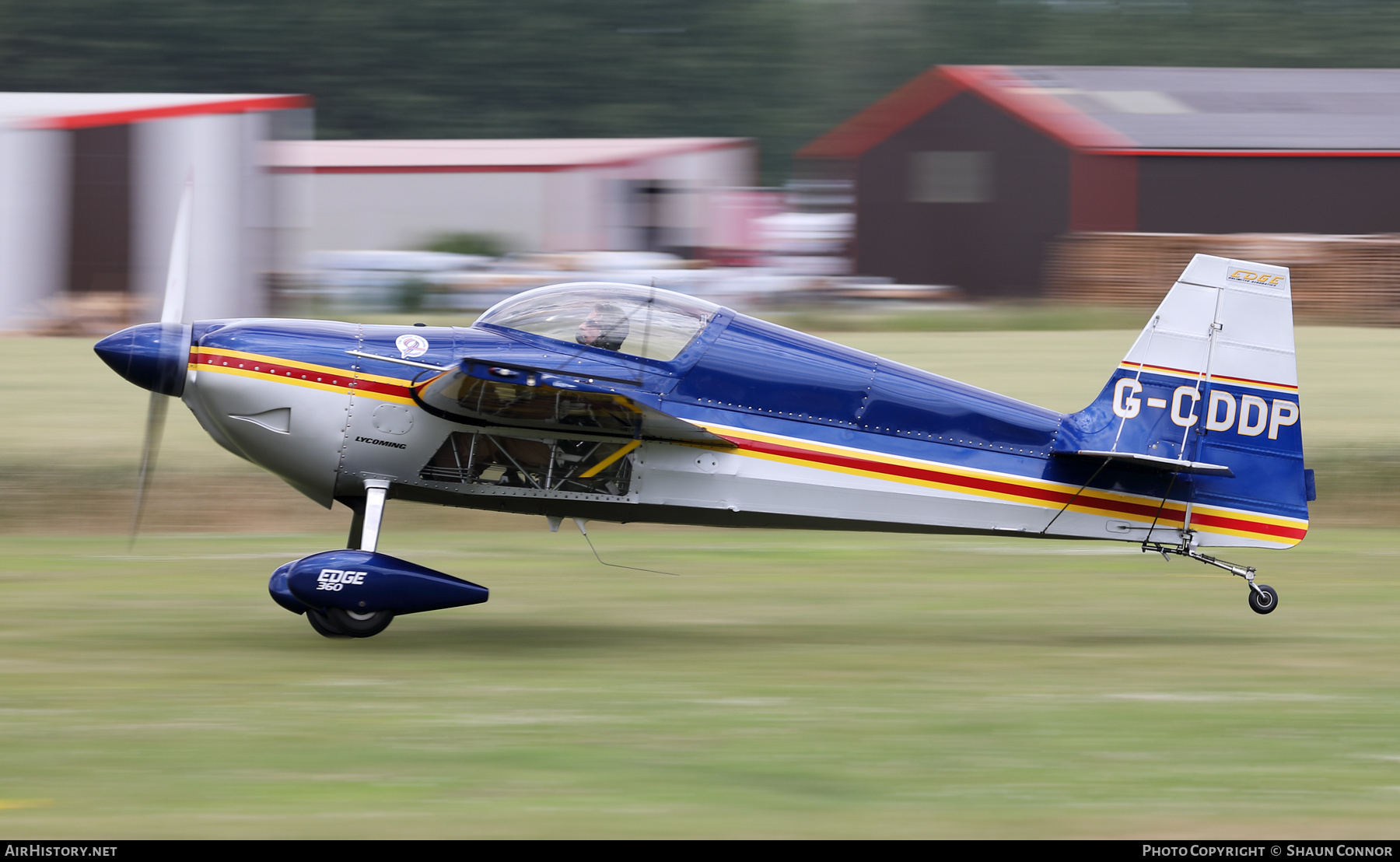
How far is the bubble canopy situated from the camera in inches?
378

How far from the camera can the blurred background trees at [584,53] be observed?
5428 centimetres

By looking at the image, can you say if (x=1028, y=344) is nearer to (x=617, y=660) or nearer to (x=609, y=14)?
(x=617, y=660)

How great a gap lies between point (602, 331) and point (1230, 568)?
4.30 m

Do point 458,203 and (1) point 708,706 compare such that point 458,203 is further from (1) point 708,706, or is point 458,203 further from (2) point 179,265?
(1) point 708,706

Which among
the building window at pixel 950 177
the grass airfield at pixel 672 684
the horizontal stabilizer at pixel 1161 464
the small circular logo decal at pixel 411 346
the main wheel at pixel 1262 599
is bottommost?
the grass airfield at pixel 672 684

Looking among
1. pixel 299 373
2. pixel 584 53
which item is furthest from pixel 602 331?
pixel 584 53

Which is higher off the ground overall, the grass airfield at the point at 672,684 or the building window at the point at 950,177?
the building window at the point at 950,177

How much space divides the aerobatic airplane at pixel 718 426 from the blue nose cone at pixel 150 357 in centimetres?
1

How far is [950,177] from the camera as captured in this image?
36656 millimetres

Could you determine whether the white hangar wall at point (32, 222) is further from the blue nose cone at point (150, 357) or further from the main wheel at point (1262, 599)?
the main wheel at point (1262, 599)

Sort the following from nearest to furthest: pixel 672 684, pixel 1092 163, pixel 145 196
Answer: pixel 672 684 → pixel 145 196 → pixel 1092 163

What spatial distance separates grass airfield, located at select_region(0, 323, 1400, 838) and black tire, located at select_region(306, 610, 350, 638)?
10cm

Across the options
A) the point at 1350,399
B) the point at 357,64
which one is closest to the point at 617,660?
the point at 1350,399

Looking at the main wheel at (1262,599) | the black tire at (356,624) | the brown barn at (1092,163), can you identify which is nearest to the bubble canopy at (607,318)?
the black tire at (356,624)
